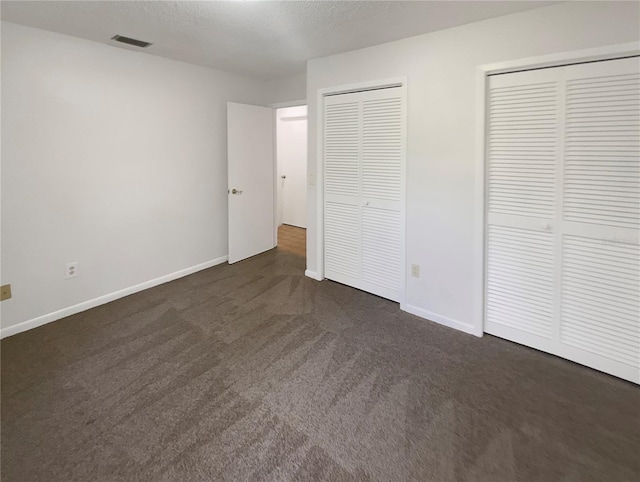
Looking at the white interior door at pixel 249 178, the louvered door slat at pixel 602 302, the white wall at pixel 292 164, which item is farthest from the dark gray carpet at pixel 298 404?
the white wall at pixel 292 164

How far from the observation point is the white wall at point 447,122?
2279 millimetres

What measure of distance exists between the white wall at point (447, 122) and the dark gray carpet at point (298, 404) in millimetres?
325

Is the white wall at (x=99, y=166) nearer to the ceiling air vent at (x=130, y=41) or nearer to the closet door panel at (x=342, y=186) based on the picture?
the ceiling air vent at (x=130, y=41)

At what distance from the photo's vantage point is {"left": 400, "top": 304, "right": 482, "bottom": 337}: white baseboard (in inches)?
107

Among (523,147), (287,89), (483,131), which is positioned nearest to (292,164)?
(287,89)

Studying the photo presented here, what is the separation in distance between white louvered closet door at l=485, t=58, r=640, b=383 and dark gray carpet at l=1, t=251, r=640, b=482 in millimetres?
263

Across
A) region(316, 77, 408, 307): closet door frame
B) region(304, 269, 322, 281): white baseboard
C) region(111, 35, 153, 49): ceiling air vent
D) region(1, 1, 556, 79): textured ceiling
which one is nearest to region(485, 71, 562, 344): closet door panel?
region(1, 1, 556, 79): textured ceiling

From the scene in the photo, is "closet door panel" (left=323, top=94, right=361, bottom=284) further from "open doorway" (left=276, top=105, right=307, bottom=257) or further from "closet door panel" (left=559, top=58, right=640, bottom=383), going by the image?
"open doorway" (left=276, top=105, right=307, bottom=257)

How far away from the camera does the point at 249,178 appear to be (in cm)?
453

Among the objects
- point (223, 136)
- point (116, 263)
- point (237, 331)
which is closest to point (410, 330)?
point (237, 331)

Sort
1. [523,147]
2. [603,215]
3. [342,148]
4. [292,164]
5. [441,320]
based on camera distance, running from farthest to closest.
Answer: [292,164] < [342,148] < [441,320] < [523,147] < [603,215]

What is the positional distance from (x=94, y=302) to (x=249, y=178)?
221 centimetres

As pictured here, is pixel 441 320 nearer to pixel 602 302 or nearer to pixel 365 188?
pixel 602 302

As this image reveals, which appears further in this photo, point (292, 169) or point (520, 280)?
point (292, 169)
